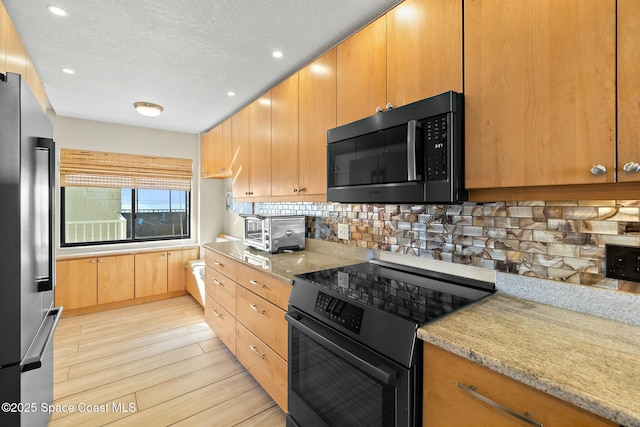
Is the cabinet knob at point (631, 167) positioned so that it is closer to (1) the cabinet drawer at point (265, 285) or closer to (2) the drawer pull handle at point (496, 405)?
(2) the drawer pull handle at point (496, 405)

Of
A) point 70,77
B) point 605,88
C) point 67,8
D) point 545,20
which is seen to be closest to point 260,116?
point 67,8

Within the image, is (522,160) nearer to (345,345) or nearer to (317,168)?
(345,345)

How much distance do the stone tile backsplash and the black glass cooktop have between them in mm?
128

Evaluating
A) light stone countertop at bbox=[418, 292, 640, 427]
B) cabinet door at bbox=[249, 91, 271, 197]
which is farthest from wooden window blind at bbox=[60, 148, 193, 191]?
light stone countertop at bbox=[418, 292, 640, 427]

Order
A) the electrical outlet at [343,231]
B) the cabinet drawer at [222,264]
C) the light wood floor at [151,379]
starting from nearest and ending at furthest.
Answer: the light wood floor at [151,379], the electrical outlet at [343,231], the cabinet drawer at [222,264]

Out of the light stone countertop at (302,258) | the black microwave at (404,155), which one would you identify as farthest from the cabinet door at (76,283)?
the black microwave at (404,155)

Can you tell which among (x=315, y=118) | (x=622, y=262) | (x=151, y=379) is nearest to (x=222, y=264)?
(x=151, y=379)

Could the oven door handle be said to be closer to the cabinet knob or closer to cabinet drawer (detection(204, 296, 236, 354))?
the cabinet knob

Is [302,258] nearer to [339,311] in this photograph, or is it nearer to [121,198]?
[339,311]

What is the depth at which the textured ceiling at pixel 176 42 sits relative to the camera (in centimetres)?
161

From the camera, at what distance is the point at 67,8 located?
1609 millimetres

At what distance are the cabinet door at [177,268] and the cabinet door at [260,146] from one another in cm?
194

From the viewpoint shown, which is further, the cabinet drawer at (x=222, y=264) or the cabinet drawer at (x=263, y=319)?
the cabinet drawer at (x=222, y=264)

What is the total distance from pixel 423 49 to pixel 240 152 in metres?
2.22
